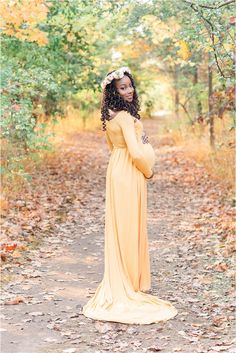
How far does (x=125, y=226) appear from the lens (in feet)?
20.6

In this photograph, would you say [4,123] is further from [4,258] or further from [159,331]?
[159,331]

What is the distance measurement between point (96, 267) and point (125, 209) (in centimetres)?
196

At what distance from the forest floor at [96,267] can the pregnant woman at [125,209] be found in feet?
0.68

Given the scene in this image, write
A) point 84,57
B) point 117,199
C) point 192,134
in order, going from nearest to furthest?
point 117,199, point 84,57, point 192,134

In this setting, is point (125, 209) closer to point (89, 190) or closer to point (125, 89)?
point (125, 89)

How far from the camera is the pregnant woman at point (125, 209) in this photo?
19.8ft

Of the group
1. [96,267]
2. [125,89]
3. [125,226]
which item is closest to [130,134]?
[125,89]

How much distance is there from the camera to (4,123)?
8711mm

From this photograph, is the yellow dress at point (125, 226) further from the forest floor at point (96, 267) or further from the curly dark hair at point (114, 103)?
the forest floor at point (96, 267)

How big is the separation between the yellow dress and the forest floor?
216mm

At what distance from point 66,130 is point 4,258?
16.9m

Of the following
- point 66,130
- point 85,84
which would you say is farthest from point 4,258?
point 66,130

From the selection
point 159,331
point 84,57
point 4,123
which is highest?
point 84,57

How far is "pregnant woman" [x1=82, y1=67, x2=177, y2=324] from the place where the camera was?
238 inches
